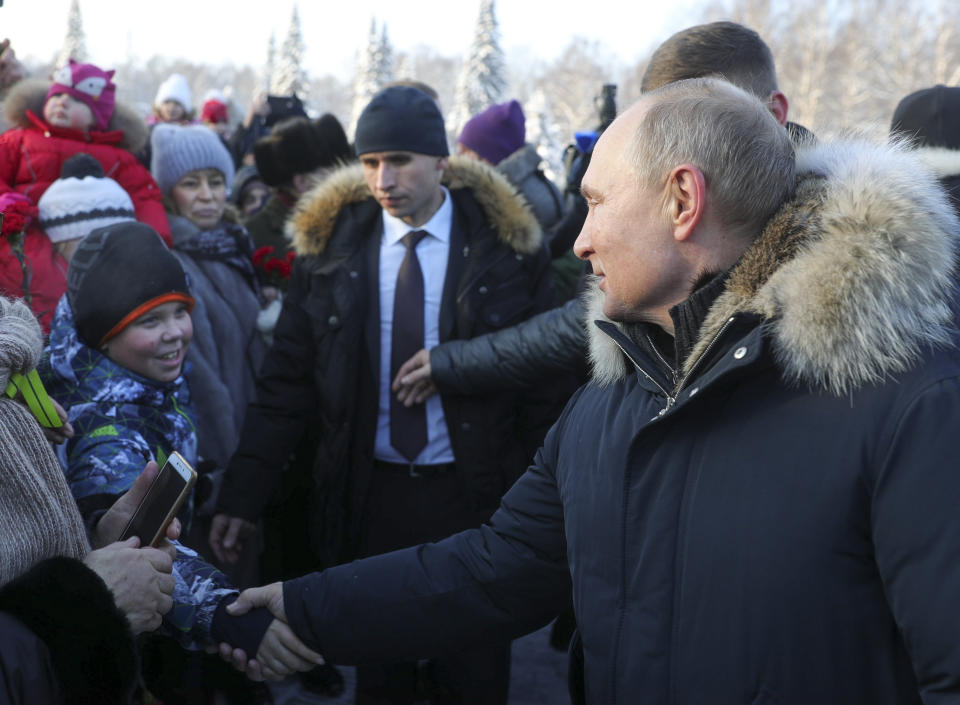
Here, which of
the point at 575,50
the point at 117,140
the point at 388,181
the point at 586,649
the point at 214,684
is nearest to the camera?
the point at 586,649

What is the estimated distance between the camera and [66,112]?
4566 mm

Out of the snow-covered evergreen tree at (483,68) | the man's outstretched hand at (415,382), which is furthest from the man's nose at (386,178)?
the snow-covered evergreen tree at (483,68)

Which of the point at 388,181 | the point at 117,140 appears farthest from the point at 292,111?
the point at 388,181

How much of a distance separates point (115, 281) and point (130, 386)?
0.33 m

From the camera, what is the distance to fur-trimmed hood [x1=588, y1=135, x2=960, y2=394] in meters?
1.61

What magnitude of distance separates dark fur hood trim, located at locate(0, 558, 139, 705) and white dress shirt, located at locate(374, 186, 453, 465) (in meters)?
1.88

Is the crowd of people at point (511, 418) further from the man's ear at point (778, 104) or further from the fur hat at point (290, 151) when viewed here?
the fur hat at point (290, 151)

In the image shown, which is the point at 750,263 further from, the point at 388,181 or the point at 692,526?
the point at 388,181

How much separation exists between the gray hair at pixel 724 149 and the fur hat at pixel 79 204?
2.69 metres

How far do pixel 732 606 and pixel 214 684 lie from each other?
202cm

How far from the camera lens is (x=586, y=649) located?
198 centimetres

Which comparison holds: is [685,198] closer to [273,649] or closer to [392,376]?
[273,649]

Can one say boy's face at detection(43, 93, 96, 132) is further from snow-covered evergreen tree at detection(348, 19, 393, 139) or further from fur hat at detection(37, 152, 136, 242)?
snow-covered evergreen tree at detection(348, 19, 393, 139)

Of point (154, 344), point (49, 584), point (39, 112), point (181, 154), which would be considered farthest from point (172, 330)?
point (39, 112)
